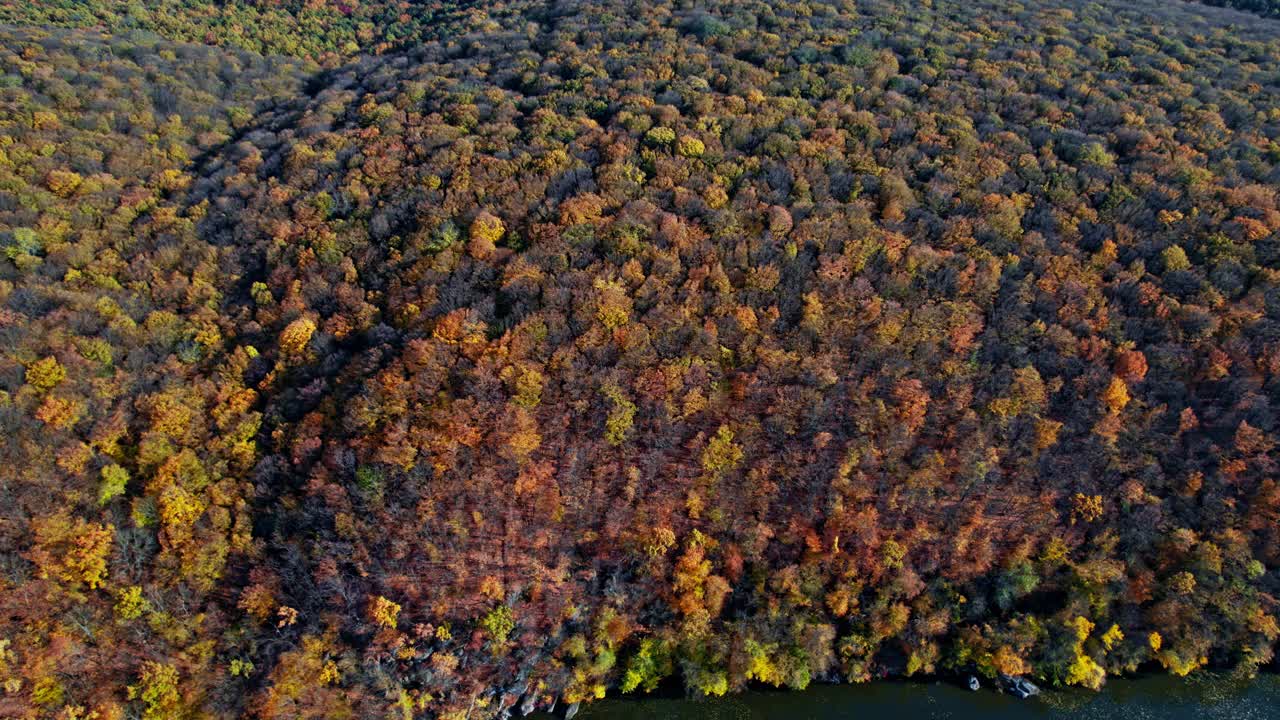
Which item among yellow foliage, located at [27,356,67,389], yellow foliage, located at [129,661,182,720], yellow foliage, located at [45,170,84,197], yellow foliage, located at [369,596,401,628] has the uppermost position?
yellow foliage, located at [45,170,84,197]

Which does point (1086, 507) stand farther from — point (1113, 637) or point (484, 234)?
point (484, 234)

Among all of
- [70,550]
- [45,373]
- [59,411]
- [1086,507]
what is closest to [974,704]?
[1086,507]

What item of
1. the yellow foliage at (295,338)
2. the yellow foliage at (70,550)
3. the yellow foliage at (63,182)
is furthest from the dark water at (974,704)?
the yellow foliage at (63,182)

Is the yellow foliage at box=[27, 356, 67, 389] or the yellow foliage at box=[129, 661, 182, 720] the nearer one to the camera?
the yellow foliage at box=[129, 661, 182, 720]

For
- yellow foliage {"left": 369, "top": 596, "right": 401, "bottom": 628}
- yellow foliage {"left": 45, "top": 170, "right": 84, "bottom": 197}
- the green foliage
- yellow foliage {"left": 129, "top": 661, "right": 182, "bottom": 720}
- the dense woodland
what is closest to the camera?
yellow foliage {"left": 129, "top": 661, "right": 182, "bottom": 720}

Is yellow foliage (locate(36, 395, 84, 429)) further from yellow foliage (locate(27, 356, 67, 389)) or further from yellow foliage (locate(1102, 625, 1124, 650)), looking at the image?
yellow foliage (locate(1102, 625, 1124, 650))

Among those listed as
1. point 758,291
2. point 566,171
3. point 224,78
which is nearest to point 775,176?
point 758,291

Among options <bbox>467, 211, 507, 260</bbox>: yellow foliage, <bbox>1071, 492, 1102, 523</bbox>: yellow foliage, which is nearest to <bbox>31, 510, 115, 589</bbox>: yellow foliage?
<bbox>467, 211, 507, 260</bbox>: yellow foliage
